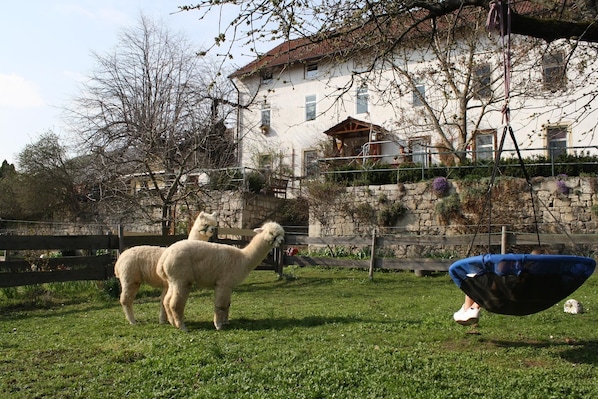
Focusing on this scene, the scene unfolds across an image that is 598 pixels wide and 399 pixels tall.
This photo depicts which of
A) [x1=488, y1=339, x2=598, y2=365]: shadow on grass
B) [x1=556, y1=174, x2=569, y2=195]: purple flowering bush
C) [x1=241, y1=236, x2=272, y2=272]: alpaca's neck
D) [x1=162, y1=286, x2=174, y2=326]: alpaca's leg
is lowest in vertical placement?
[x1=488, y1=339, x2=598, y2=365]: shadow on grass

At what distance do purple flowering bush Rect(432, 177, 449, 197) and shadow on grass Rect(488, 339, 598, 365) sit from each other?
11.3 meters

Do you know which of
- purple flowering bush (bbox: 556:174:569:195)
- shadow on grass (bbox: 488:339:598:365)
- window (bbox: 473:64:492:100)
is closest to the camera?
shadow on grass (bbox: 488:339:598:365)

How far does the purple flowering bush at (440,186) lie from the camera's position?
1741cm

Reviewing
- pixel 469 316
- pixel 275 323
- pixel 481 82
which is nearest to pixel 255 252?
pixel 275 323

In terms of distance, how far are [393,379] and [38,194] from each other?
29944 mm

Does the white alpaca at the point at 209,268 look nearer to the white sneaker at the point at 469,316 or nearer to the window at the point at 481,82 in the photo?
the white sneaker at the point at 469,316

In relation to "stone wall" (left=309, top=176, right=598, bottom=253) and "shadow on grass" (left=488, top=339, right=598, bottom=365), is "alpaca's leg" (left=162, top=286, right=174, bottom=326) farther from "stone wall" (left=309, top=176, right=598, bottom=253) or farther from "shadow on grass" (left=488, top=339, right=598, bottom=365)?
"stone wall" (left=309, top=176, right=598, bottom=253)

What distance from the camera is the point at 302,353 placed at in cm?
562

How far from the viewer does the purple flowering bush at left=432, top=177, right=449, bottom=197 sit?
17.4 meters

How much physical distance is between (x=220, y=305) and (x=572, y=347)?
4527 millimetres

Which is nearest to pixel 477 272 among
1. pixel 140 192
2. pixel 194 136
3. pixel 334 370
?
pixel 334 370

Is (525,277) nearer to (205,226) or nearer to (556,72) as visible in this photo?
(205,226)

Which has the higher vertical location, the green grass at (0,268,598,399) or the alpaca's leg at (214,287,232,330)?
the alpaca's leg at (214,287,232,330)

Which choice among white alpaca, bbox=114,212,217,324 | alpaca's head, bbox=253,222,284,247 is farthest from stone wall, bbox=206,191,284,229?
alpaca's head, bbox=253,222,284,247
